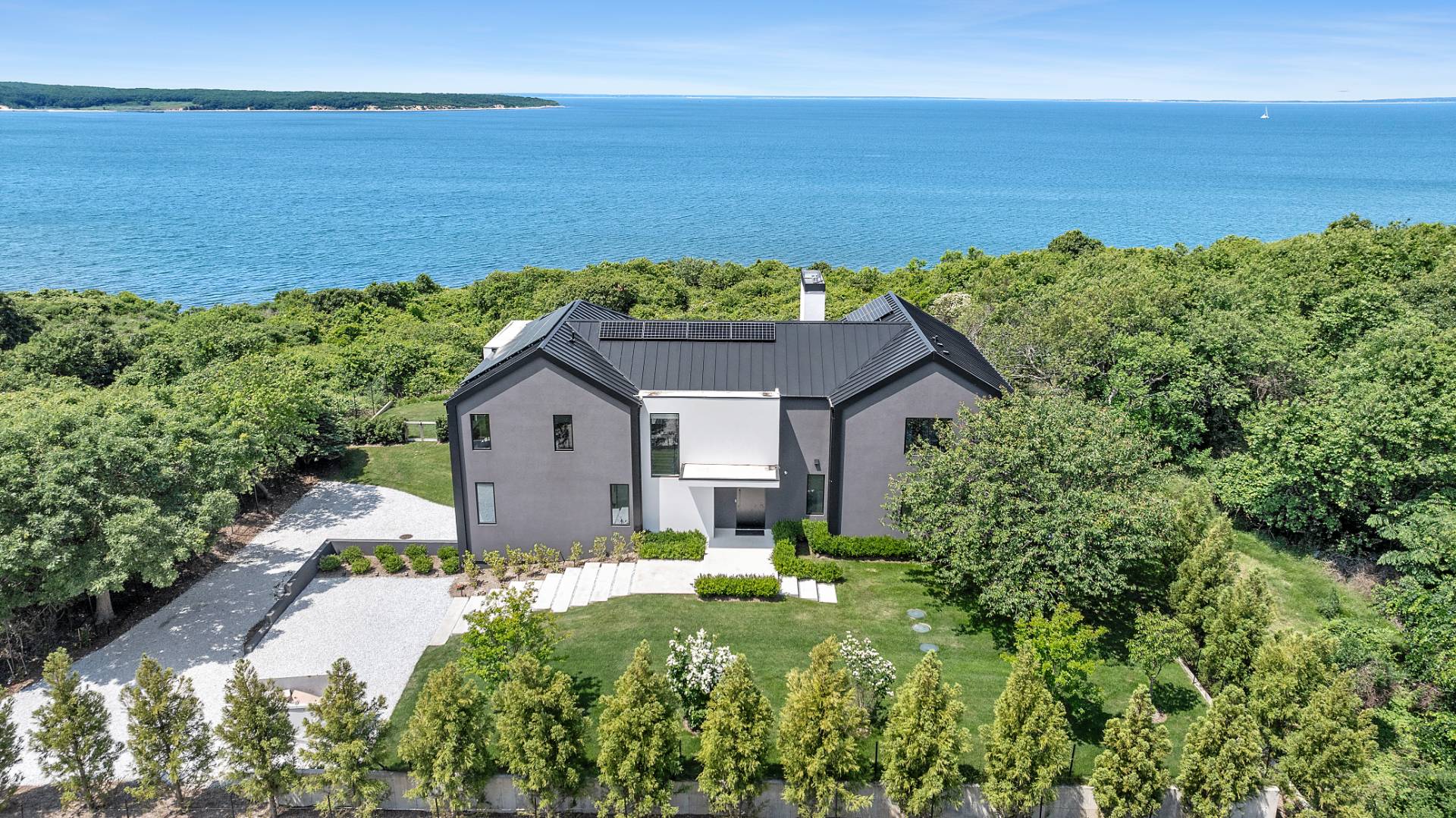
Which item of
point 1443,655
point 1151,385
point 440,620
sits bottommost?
point 440,620

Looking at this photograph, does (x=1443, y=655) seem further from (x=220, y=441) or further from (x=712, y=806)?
(x=220, y=441)

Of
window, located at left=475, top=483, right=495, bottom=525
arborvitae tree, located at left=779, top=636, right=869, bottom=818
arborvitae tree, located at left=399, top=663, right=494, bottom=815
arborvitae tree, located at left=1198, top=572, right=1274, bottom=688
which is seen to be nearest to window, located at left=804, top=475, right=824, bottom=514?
window, located at left=475, top=483, right=495, bottom=525

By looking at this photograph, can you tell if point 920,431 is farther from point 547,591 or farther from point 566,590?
point 547,591

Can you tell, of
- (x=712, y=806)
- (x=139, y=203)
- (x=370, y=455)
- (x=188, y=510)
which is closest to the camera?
(x=712, y=806)

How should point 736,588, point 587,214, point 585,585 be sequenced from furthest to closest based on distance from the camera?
point 587,214 < point 585,585 < point 736,588

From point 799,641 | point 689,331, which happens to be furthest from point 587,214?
point 799,641

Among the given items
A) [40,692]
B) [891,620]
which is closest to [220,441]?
[40,692]

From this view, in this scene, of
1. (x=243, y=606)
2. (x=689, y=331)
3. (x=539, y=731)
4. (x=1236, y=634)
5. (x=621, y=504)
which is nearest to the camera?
(x=539, y=731)

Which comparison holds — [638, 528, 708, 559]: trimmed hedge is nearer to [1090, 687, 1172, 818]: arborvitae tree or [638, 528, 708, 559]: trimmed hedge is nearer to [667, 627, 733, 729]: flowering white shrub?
[667, 627, 733, 729]: flowering white shrub
